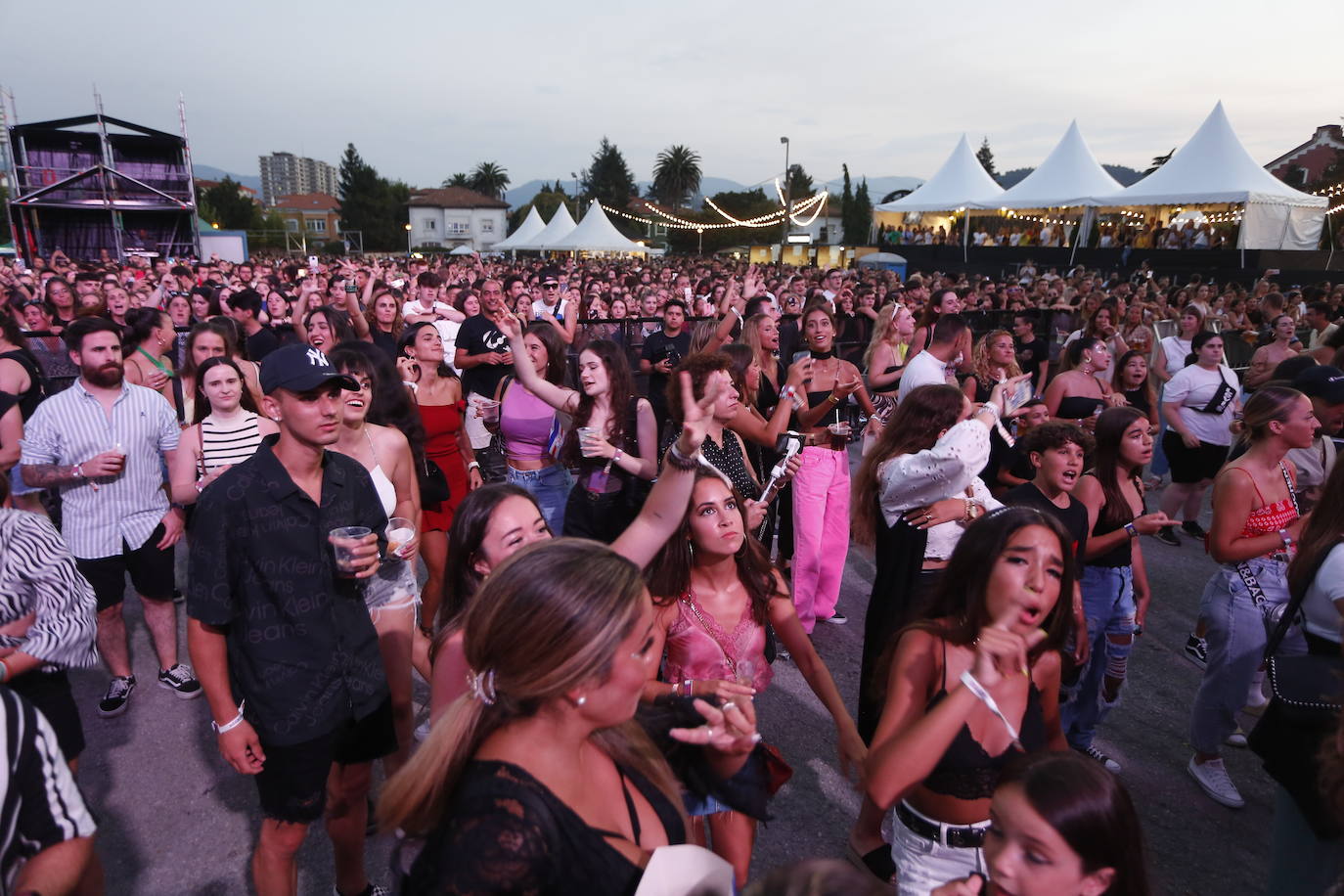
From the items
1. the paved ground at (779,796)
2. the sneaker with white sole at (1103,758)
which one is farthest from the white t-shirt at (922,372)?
the sneaker with white sole at (1103,758)

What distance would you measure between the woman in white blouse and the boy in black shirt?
0.27 m

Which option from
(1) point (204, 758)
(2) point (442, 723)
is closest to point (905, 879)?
(2) point (442, 723)

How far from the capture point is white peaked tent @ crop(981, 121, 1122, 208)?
2417cm

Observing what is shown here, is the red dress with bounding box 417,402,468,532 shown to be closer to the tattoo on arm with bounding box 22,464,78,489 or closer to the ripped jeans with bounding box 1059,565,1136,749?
the tattoo on arm with bounding box 22,464,78,489

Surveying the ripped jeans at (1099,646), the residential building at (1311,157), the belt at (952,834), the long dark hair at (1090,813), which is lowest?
the ripped jeans at (1099,646)

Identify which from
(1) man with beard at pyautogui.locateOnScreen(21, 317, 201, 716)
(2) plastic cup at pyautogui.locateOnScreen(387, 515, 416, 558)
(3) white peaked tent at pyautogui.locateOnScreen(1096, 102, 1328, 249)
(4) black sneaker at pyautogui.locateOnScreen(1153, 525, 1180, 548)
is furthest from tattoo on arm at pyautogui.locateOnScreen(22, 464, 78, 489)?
(3) white peaked tent at pyautogui.locateOnScreen(1096, 102, 1328, 249)

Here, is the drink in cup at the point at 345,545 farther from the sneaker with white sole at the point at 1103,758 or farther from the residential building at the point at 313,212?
the residential building at the point at 313,212

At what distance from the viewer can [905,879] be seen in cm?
208

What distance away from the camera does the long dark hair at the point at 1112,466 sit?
3602 mm

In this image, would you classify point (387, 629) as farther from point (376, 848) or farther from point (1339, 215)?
point (1339, 215)

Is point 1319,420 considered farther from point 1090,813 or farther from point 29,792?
point 29,792

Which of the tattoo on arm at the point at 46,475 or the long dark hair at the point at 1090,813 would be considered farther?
the tattoo on arm at the point at 46,475

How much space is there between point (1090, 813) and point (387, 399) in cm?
357

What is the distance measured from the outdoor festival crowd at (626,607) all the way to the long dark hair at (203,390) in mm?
59
